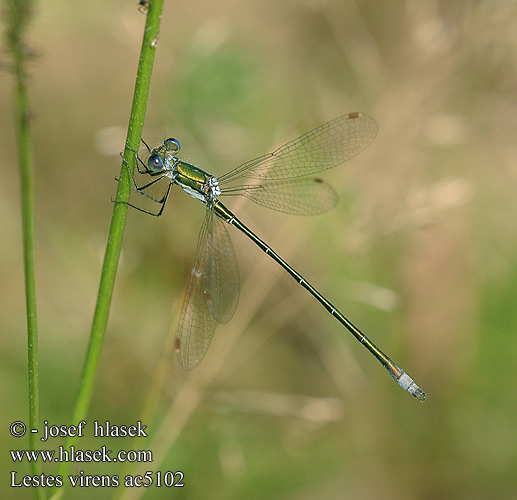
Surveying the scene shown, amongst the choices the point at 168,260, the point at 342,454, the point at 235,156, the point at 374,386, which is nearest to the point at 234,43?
the point at 235,156

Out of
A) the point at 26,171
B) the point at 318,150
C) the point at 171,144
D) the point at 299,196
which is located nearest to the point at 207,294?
the point at 171,144

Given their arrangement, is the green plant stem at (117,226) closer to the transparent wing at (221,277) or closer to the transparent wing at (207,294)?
the transparent wing at (207,294)

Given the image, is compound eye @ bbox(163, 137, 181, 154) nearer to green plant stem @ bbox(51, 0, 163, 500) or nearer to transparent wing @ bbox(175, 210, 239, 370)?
transparent wing @ bbox(175, 210, 239, 370)

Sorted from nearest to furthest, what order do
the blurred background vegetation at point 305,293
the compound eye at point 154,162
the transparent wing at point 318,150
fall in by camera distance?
1. the compound eye at point 154,162
2. the transparent wing at point 318,150
3. the blurred background vegetation at point 305,293

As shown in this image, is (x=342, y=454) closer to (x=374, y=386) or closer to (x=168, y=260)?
(x=374, y=386)

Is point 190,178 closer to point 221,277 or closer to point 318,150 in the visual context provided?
point 221,277

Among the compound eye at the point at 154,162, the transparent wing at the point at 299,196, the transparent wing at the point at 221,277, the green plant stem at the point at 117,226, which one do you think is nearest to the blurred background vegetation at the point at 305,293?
the transparent wing at the point at 299,196

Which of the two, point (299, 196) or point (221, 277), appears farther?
point (299, 196)
